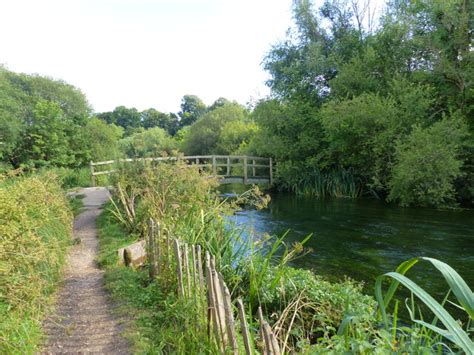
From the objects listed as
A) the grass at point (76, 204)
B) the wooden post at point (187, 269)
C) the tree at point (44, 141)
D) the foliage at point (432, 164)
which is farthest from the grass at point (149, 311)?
the tree at point (44, 141)

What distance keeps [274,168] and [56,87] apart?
23772mm

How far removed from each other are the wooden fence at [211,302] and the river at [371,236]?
1.22 m

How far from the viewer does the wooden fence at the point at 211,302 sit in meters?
2.11

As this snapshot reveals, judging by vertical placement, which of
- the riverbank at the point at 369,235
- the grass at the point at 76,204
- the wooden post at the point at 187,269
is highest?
the wooden post at the point at 187,269

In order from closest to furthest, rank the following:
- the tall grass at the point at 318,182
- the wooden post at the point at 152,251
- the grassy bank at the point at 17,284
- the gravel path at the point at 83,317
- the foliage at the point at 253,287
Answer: the grassy bank at the point at 17,284 → the gravel path at the point at 83,317 → the foliage at the point at 253,287 → the wooden post at the point at 152,251 → the tall grass at the point at 318,182

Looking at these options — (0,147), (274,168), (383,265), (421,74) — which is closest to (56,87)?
(0,147)

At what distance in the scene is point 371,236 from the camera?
948 centimetres

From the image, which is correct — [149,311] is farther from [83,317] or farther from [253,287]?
[253,287]

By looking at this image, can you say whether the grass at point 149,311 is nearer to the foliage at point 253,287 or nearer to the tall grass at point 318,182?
the foliage at point 253,287

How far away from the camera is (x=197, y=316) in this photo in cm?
326

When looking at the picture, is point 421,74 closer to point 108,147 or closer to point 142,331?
point 142,331

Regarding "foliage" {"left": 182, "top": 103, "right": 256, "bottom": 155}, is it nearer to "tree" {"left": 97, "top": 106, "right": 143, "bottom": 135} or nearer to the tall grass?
the tall grass

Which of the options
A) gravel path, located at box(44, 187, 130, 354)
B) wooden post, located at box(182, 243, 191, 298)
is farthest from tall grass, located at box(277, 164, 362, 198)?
wooden post, located at box(182, 243, 191, 298)

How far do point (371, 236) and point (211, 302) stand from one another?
7624 millimetres
